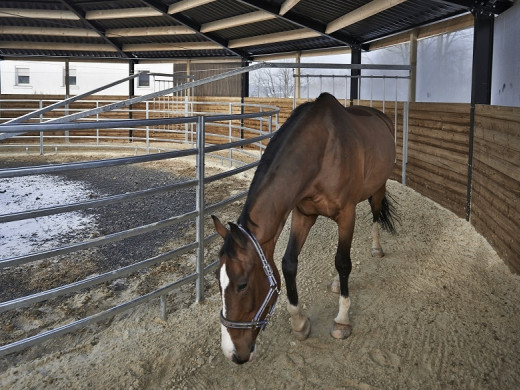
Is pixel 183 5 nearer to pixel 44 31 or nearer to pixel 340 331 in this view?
pixel 44 31

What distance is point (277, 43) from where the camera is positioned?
36.6 ft

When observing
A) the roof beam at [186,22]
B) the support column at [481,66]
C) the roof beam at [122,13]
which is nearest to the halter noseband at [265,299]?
the support column at [481,66]

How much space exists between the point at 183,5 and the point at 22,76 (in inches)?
535

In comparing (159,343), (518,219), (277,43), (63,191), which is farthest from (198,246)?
(277,43)

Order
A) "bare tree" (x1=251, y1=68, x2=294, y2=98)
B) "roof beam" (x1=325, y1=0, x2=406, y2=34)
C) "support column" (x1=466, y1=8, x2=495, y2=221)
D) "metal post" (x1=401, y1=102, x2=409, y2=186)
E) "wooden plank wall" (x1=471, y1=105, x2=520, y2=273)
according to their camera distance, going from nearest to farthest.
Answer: "wooden plank wall" (x1=471, y1=105, x2=520, y2=273) → "support column" (x1=466, y1=8, x2=495, y2=221) → "roof beam" (x1=325, y1=0, x2=406, y2=34) → "metal post" (x1=401, y1=102, x2=409, y2=186) → "bare tree" (x1=251, y1=68, x2=294, y2=98)

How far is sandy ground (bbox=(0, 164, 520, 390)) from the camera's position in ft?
7.85

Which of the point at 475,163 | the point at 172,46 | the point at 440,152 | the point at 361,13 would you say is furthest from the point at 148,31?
the point at 475,163

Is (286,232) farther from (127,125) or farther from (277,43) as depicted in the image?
(277,43)

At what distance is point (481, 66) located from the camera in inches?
204

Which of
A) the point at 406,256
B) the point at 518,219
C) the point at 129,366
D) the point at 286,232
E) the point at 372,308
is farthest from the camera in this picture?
the point at 286,232

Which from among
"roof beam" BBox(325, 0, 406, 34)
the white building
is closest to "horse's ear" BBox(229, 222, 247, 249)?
"roof beam" BBox(325, 0, 406, 34)

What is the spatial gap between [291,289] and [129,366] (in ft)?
3.13

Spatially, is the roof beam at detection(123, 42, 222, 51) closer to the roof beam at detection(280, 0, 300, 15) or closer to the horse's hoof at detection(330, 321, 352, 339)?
the roof beam at detection(280, 0, 300, 15)

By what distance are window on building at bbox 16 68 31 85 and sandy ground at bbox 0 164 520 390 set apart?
19.3 m
